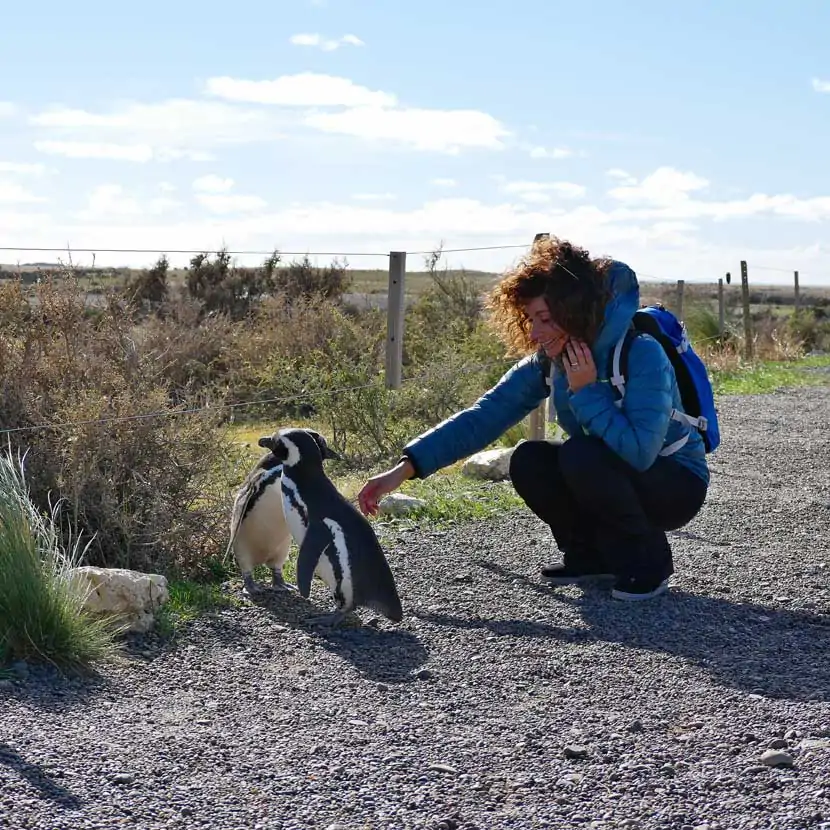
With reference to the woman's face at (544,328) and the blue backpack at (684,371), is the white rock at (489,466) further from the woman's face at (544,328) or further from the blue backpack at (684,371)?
the woman's face at (544,328)

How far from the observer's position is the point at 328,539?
4734mm

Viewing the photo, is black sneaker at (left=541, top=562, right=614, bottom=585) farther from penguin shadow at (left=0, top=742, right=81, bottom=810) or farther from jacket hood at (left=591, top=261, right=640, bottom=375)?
penguin shadow at (left=0, top=742, right=81, bottom=810)

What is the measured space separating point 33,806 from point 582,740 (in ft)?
4.93

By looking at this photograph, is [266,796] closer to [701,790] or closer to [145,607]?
[701,790]

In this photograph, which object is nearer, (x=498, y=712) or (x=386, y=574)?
(x=498, y=712)

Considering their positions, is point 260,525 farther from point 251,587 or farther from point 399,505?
point 399,505

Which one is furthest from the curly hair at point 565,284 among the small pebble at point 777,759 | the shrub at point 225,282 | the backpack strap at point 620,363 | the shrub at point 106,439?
A: the shrub at point 225,282

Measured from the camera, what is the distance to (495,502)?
712 centimetres

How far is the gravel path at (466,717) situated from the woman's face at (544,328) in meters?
1.05

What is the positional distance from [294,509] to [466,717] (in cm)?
144

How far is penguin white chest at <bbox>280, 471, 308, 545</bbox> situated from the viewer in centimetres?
488

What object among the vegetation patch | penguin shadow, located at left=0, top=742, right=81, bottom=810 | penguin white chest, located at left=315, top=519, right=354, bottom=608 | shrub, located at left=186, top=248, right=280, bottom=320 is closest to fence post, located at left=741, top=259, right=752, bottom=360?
shrub, located at left=186, top=248, right=280, bottom=320

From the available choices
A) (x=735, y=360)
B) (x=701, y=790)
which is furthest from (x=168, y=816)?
(x=735, y=360)

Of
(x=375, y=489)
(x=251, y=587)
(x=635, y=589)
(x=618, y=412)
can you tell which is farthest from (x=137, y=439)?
(x=635, y=589)
